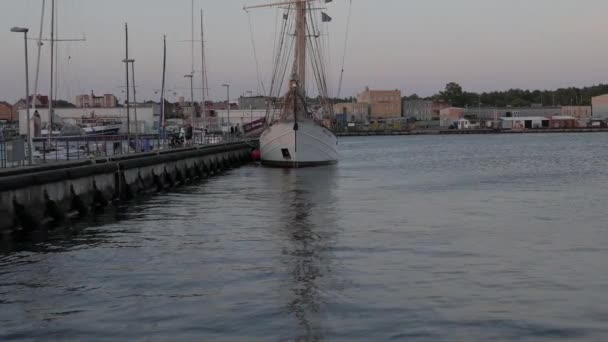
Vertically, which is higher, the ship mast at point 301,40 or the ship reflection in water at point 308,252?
the ship mast at point 301,40

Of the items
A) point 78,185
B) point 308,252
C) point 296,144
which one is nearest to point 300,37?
point 296,144

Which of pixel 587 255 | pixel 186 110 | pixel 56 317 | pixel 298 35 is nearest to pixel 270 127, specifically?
pixel 298 35

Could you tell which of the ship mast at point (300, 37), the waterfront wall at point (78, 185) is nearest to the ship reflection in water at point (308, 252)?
the waterfront wall at point (78, 185)

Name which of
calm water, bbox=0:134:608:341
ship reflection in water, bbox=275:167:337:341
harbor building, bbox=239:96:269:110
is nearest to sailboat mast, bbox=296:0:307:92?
ship reflection in water, bbox=275:167:337:341

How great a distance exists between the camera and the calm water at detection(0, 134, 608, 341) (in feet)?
40.5

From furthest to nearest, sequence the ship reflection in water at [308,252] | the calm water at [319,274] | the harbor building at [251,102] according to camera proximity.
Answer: the harbor building at [251,102] < the ship reflection in water at [308,252] < the calm water at [319,274]

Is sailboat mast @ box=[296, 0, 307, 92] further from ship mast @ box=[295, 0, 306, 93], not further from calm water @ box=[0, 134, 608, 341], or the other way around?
calm water @ box=[0, 134, 608, 341]

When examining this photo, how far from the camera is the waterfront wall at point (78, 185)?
23.1m

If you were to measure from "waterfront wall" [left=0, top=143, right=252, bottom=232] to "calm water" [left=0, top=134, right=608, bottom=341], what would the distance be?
1.18 m

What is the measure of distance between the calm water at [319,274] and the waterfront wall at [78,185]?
1.18 meters

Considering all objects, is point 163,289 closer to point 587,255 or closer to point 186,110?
point 587,255

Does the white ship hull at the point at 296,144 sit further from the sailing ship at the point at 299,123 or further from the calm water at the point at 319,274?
the calm water at the point at 319,274

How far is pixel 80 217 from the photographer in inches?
1086

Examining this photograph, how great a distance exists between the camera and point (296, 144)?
2223 inches
